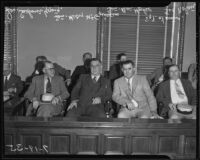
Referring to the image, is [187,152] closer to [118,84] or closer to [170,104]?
[170,104]

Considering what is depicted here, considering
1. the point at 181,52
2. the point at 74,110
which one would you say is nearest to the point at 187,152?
the point at 181,52

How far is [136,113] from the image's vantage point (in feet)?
6.63

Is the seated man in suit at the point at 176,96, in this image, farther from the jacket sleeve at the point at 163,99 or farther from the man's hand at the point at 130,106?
the man's hand at the point at 130,106

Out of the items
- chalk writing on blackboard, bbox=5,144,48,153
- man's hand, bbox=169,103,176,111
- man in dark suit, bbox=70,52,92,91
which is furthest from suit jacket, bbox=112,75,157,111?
chalk writing on blackboard, bbox=5,144,48,153

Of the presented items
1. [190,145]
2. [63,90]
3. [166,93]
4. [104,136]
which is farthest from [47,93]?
[190,145]

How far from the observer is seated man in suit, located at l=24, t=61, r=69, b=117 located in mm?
1879

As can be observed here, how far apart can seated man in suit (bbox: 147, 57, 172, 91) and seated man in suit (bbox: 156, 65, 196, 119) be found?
0.14 ft

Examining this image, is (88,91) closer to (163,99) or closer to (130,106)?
(130,106)

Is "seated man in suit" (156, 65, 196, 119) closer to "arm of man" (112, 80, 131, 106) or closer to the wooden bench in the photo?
the wooden bench

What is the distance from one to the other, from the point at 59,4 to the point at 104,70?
71 cm

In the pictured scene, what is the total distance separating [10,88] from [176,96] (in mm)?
1176

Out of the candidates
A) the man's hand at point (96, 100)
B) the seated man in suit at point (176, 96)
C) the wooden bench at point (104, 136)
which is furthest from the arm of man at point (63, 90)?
the seated man in suit at point (176, 96)

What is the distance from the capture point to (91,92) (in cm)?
225

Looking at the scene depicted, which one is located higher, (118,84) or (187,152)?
(118,84)
